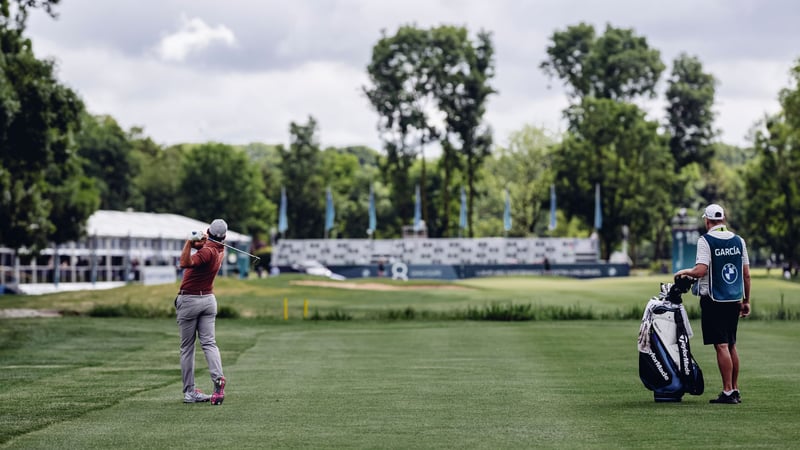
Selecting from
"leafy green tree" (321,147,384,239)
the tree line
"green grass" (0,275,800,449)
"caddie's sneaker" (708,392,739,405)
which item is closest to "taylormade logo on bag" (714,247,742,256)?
"caddie's sneaker" (708,392,739,405)

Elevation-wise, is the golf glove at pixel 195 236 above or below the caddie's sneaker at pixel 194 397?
above

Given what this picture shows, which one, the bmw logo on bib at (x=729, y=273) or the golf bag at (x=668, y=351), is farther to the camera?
the golf bag at (x=668, y=351)

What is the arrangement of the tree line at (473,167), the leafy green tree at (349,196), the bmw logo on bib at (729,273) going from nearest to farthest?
the bmw logo on bib at (729,273) → the tree line at (473,167) → the leafy green tree at (349,196)

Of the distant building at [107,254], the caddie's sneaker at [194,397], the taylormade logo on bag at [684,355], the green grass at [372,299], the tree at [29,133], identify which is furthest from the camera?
the distant building at [107,254]

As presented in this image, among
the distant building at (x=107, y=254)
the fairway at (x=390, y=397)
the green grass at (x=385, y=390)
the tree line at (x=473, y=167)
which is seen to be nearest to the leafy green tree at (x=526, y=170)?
the tree line at (x=473, y=167)

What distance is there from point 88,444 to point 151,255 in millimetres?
78650

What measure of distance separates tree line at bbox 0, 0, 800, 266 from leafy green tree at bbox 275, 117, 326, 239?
148 millimetres

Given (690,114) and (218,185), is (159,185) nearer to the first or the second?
(218,185)

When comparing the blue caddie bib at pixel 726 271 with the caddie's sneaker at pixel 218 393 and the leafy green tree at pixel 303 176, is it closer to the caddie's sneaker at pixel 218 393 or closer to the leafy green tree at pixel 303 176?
the caddie's sneaker at pixel 218 393

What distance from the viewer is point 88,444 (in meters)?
11.2

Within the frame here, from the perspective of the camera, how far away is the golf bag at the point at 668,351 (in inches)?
549

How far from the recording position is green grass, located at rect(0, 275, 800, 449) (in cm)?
1146

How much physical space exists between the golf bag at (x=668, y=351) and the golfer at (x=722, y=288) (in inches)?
9.1

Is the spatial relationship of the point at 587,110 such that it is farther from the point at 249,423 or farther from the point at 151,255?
the point at 249,423
